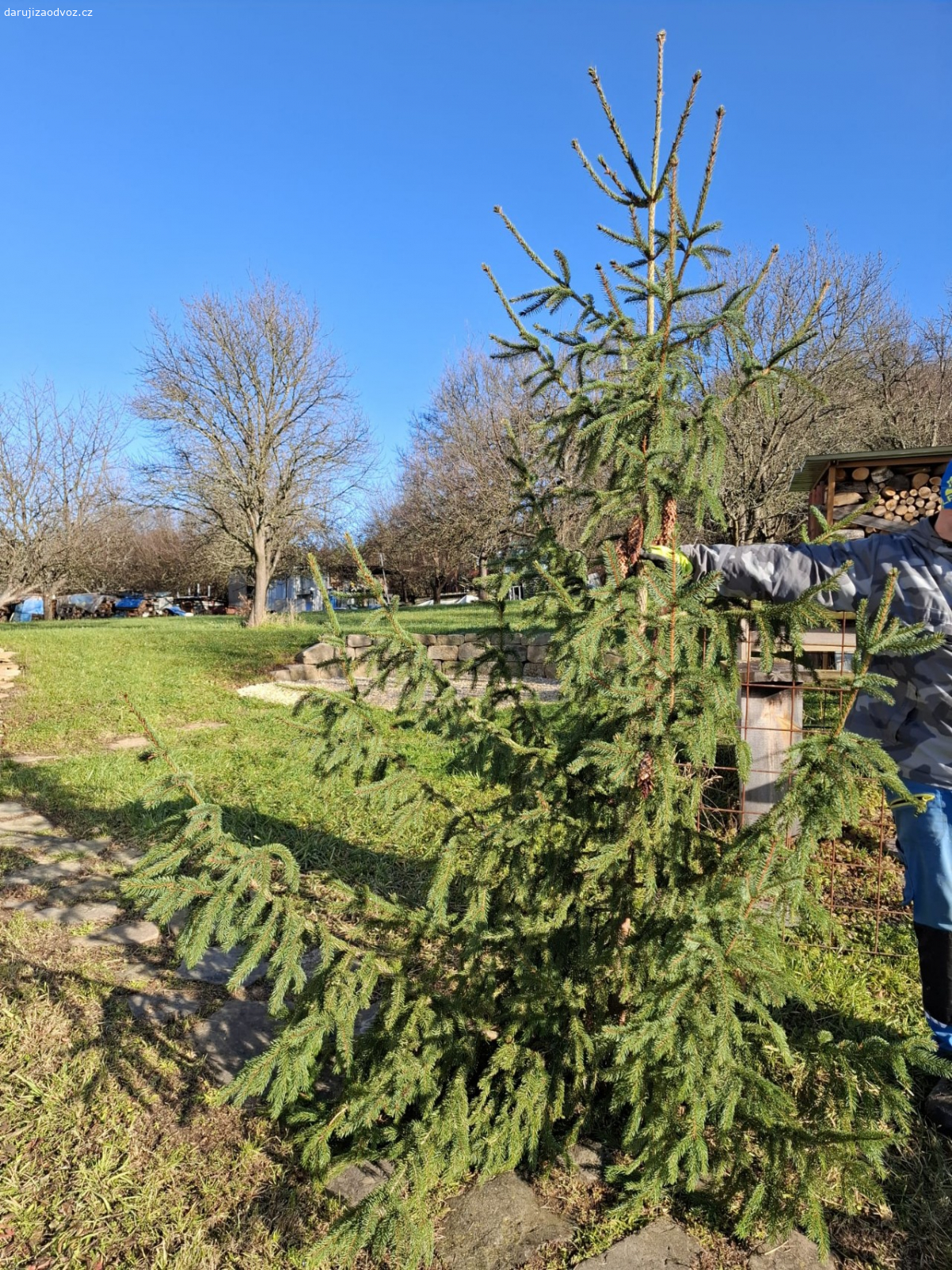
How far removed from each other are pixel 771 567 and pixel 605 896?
1154 mm

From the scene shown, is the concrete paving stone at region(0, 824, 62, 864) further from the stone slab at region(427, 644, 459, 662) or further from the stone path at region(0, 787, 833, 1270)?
the stone slab at region(427, 644, 459, 662)

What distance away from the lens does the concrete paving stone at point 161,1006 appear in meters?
2.97

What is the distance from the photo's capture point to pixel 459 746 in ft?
8.25

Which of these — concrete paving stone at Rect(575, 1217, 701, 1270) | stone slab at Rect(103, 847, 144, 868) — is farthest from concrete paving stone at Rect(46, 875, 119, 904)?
concrete paving stone at Rect(575, 1217, 701, 1270)

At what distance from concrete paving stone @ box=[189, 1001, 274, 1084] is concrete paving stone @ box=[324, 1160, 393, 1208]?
1.90ft

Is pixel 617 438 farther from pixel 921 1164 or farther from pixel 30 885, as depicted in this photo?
pixel 30 885

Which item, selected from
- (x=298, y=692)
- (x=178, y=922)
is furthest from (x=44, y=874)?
(x=298, y=692)

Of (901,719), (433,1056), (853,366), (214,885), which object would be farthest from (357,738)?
(853,366)

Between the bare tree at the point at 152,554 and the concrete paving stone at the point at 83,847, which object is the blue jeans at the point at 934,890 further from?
the bare tree at the point at 152,554

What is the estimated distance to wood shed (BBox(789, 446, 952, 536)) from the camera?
1034cm

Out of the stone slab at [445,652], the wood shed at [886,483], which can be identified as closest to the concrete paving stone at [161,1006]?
the stone slab at [445,652]

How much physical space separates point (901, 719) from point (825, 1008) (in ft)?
4.55

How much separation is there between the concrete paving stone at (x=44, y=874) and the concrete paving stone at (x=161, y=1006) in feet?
4.31

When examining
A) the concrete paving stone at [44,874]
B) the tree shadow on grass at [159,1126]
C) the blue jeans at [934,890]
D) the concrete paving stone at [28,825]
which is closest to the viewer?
the tree shadow on grass at [159,1126]
